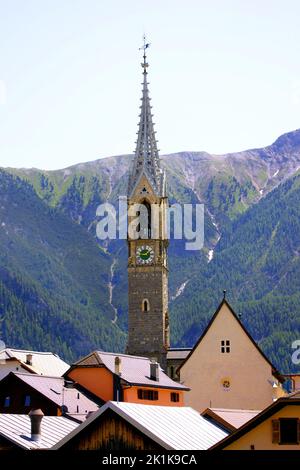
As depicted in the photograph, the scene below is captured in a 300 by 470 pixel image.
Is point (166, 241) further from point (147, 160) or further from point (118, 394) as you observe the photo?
point (118, 394)

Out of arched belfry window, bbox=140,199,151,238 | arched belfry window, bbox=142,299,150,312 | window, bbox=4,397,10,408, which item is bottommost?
window, bbox=4,397,10,408

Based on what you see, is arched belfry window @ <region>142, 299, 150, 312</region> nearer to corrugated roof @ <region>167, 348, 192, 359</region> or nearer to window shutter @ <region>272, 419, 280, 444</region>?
corrugated roof @ <region>167, 348, 192, 359</region>

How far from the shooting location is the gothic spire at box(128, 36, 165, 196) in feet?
497

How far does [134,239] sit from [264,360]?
3775cm

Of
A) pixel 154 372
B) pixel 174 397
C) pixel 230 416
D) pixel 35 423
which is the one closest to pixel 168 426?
pixel 35 423

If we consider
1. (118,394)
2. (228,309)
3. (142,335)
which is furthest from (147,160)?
(118,394)

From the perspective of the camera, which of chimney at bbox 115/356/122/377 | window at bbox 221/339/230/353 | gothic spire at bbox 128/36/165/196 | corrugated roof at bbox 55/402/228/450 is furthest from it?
gothic spire at bbox 128/36/165/196

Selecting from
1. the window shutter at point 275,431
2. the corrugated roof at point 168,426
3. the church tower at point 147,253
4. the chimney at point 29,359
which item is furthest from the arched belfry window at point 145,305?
the window shutter at point 275,431

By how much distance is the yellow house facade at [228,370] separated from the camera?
11300 cm

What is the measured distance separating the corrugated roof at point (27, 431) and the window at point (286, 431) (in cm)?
1192

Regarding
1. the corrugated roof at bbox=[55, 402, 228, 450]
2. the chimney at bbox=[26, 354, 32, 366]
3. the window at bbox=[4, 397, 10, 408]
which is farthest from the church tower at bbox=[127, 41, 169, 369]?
the corrugated roof at bbox=[55, 402, 228, 450]

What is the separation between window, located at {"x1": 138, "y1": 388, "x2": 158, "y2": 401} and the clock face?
163 ft

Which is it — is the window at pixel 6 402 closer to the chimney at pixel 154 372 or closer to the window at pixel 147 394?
the window at pixel 147 394

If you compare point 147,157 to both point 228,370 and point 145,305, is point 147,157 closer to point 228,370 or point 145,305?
point 145,305
